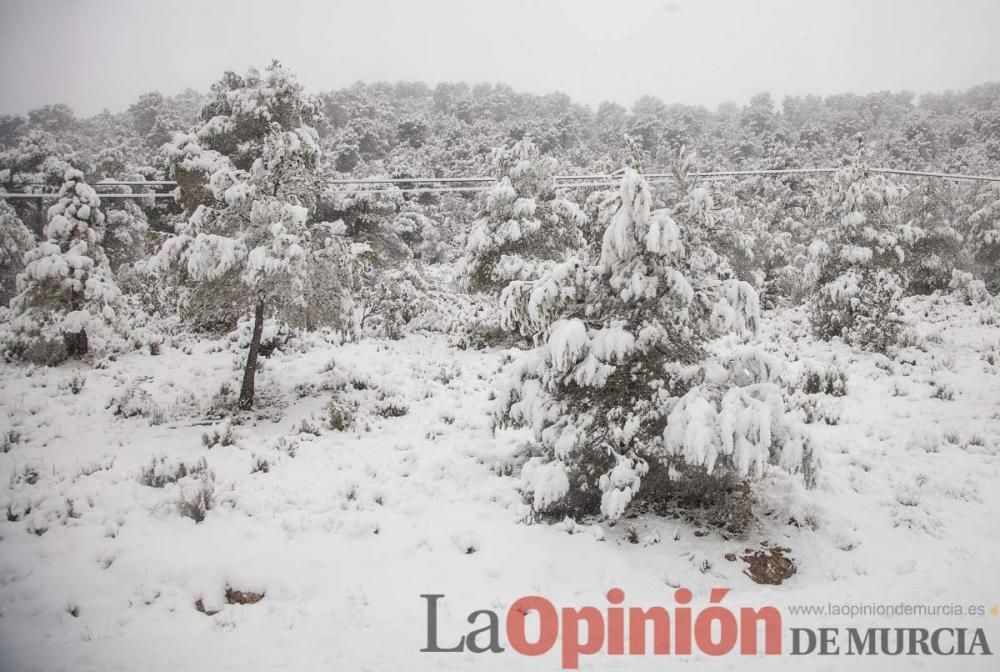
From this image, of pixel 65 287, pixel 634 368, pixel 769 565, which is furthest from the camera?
pixel 65 287

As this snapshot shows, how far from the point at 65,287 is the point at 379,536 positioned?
38.6 ft

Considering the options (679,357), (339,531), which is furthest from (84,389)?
(679,357)

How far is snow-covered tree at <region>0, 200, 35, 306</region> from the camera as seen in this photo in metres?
20.6

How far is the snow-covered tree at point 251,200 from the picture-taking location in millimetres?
9555

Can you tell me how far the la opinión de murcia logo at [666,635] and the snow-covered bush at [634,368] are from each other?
112cm

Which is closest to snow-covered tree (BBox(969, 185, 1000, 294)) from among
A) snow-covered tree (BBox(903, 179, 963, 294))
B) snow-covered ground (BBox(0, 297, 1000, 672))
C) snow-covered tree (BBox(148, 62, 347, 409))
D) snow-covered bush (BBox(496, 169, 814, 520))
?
snow-covered tree (BBox(903, 179, 963, 294))

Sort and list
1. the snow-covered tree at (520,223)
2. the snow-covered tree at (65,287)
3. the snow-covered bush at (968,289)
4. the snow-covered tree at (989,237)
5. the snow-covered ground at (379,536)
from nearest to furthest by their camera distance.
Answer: the snow-covered ground at (379,536)
the snow-covered tree at (65,287)
the snow-covered tree at (520,223)
the snow-covered bush at (968,289)
the snow-covered tree at (989,237)

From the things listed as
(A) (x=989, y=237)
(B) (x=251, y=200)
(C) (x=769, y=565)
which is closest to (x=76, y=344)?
(B) (x=251, y=200)

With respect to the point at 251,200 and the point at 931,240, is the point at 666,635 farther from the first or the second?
the point at 931,240

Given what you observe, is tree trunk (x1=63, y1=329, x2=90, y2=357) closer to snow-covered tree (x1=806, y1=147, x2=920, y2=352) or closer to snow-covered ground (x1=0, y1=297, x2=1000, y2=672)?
snow-covered ground (x1=0, y1=297, x2=1000, y2=672)

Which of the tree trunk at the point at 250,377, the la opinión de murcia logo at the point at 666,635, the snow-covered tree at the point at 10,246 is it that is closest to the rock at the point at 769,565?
the la opinión de murcia logo at the point at 666,635

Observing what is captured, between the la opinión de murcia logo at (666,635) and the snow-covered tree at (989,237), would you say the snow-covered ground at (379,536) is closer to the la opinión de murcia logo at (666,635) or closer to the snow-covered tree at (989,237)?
the la opinión de murcia logo at (666,635)

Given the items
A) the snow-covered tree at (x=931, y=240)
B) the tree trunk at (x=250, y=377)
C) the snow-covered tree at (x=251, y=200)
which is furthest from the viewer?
the snow-covered tree at (x=931, y=240)

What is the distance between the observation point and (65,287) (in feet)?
41.2
